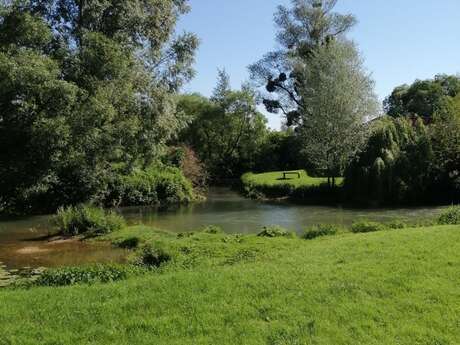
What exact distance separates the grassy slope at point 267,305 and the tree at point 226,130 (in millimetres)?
43639

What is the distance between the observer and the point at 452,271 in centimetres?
871

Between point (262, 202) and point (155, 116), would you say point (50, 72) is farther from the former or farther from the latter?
point (262, 202)

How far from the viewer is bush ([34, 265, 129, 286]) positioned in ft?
31.3

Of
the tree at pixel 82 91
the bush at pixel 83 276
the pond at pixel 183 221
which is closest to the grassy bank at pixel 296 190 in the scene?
the pond at pixel 183 221

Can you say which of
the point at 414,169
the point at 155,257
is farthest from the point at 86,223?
the point at 414,169

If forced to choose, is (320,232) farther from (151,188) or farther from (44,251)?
(151,188)

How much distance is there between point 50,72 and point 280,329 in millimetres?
12914

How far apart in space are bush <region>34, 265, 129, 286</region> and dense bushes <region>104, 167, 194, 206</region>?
1970 centimetres

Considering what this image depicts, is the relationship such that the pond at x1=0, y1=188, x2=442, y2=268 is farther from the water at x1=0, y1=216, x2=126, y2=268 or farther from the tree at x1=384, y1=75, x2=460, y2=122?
the tree at x1=384, y1=75, x2=460, y2=122

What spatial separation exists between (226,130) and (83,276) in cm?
4475

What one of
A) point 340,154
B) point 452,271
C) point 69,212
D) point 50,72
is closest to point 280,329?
point 452,271

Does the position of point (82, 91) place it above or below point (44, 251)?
A: above

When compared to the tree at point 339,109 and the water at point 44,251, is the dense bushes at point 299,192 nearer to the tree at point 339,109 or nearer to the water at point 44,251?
the tree at point 339,109

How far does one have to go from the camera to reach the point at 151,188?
32.3 m
